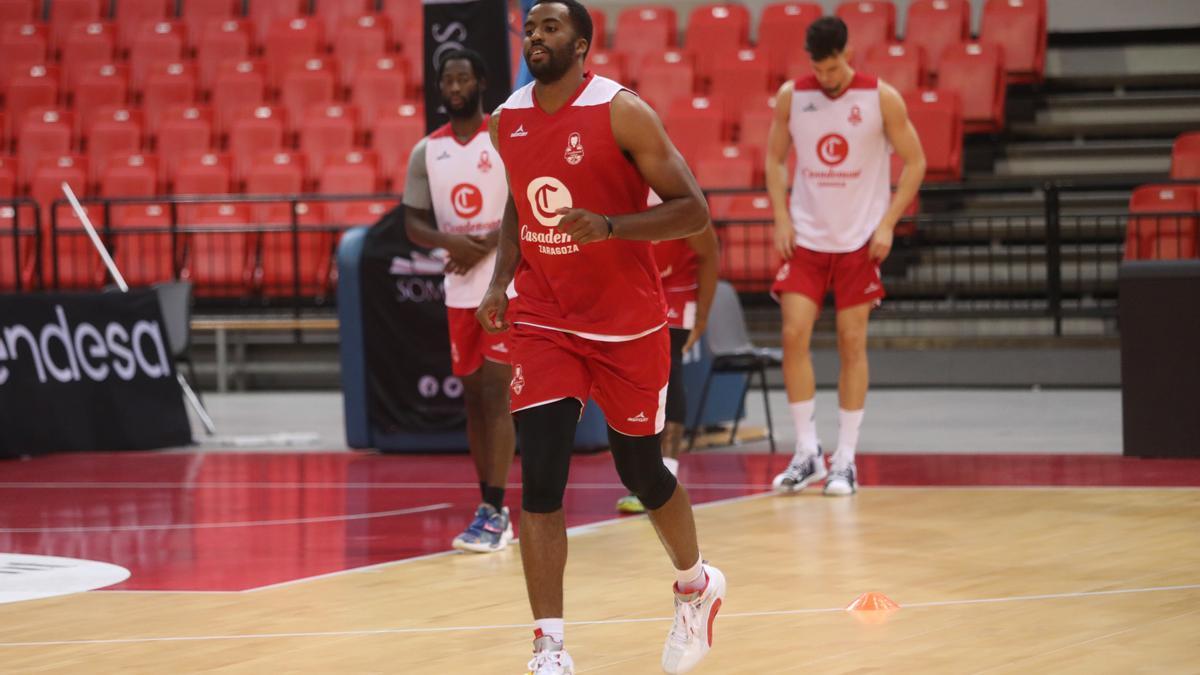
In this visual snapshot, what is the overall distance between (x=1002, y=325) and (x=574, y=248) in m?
10.00

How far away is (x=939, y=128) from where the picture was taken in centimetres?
1440

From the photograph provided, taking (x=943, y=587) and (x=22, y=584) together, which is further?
(x=22, y=584)

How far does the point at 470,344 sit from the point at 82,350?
14.7ft

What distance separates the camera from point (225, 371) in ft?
49.2

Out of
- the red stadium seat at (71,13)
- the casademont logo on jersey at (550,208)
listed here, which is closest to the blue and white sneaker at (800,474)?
the casademont logo on jersey at (550,208)

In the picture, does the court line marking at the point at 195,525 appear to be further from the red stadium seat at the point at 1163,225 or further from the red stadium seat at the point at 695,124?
the red stadium seat at the point at 695,124

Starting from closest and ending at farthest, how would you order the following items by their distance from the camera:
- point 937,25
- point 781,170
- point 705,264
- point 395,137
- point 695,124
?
point 705,264 < point 781,170 < point 695,124 < point 395,137 < point 937,25

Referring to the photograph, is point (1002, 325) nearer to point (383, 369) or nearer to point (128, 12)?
point (383, 369)

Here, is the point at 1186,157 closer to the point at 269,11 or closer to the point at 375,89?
the point at 375,89

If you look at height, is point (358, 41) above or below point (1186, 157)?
above

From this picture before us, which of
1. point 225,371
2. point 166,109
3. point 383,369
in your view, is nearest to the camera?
point 383,369

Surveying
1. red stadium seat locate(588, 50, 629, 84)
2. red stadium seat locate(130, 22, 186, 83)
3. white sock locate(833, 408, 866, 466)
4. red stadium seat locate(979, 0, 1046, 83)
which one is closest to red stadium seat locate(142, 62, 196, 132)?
red stadium seat locate(130, 22, 186, 83)

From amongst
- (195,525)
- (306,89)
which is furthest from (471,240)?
(306,89)

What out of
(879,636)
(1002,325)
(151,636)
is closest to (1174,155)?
(1002,325)
